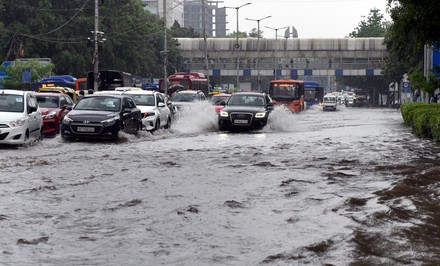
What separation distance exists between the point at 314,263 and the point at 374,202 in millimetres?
4746

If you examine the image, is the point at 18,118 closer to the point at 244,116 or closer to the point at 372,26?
the point at 244,116

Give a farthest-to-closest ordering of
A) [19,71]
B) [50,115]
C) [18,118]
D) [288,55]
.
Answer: [288,55], [19,71], [50,115], [18,118]

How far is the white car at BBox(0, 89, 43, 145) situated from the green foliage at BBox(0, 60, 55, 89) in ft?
105

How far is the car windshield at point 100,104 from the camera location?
27.0 metres

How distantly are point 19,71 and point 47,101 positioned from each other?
27429 millimetres

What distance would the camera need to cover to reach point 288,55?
112188 millimetres

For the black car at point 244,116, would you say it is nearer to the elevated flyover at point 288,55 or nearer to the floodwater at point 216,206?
the floodwater at point 216,206

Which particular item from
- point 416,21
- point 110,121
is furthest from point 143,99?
point 416,21

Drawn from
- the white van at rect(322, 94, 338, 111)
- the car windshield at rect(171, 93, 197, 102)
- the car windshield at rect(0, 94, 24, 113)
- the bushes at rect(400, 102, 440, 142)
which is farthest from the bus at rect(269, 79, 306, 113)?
the car windshield at rect(0, 94, 24, 113)

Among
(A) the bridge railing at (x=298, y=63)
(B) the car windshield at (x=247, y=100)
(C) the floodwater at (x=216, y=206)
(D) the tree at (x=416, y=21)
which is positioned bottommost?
(C) the floodwater at (x=216, y=206)

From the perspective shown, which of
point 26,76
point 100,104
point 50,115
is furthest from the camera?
point 26,76

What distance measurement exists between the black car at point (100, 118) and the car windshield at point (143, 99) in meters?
3.80

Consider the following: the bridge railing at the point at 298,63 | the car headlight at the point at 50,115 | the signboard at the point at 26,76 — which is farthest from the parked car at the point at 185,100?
the bridge railing at the point at 298,63

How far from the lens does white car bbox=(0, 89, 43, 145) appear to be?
74.4ft
